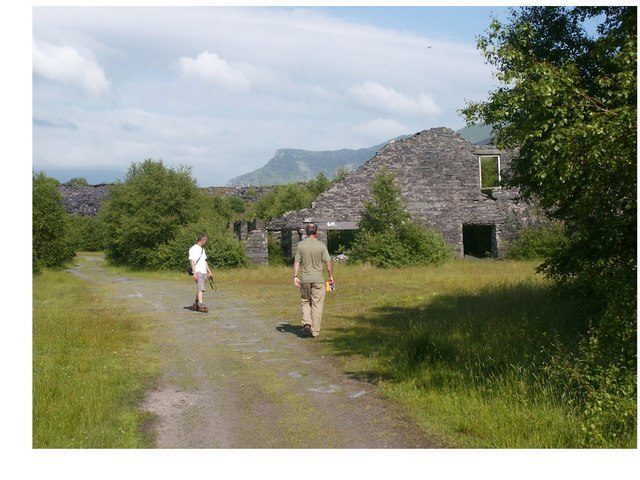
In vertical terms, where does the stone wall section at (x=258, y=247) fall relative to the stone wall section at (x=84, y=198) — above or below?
below

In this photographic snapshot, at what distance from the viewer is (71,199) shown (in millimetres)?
67188

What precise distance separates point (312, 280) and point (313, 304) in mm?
425

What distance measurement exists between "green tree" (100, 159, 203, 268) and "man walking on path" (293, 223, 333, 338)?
63.2 ft

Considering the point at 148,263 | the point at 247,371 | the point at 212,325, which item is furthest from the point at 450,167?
the point at 247,371

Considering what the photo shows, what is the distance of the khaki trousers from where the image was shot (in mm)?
10414

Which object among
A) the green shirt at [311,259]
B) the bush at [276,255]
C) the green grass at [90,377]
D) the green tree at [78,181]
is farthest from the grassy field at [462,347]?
the green tree at [78,181]

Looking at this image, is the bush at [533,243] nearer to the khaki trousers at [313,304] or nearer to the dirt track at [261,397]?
the dirt track at [261,397]

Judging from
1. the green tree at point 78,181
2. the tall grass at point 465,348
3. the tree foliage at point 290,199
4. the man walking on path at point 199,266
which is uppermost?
the green tree at point 78,181

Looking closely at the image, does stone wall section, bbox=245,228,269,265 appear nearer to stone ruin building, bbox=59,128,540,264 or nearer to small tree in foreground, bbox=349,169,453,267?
stone ruin building, bbox=59,128,540,264

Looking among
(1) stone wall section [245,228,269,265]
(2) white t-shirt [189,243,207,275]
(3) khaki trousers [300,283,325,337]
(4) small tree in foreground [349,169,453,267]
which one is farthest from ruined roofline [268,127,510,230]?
(3) khaki trousers [300,283,325,337]

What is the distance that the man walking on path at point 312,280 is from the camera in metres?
10.4

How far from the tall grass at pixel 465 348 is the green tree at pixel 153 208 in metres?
12.6

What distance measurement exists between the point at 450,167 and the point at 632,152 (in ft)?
84.0

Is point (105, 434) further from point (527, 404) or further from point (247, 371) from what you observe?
point (527, 404)
